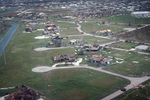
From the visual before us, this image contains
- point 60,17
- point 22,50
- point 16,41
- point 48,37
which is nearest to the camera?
point 22,50

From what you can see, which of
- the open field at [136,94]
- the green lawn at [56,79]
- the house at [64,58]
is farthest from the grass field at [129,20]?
the open field at [136,94]

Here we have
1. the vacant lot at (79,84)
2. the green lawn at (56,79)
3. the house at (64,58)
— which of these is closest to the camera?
the vacant lot at (79,84)

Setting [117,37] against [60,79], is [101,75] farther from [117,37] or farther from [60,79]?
[117,37]

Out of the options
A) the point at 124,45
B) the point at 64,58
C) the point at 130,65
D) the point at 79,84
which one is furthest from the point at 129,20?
the point at 79,84

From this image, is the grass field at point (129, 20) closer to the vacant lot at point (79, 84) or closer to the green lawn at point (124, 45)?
the green lawn at point (124, 45)

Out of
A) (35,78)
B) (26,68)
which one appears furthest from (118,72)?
(26,68)

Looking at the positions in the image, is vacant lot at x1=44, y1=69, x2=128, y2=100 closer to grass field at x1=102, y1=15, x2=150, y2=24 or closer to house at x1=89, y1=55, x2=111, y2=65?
house at x1=89, y1=55, x2=111, y2=65

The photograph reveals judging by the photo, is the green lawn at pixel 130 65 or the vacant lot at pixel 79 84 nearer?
the vacant lot at pixel 79 84

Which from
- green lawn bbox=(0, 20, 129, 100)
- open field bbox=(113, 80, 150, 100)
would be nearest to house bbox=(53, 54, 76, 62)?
green lawn bbox=(0, 20, 129, 100)

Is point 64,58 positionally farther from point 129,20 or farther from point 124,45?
point 129,20
